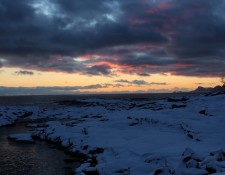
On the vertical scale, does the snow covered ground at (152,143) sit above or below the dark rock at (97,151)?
above

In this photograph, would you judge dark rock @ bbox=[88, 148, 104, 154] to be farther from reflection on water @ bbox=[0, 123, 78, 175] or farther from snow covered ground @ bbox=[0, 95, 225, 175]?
reflection on water @ bbox=[0, 123, 78, 175]

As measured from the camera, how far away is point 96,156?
24.1 m

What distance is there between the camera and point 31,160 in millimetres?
24312

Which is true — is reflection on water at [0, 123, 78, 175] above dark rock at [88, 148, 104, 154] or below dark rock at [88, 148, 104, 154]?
below

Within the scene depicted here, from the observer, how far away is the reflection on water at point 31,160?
2127 centimetres

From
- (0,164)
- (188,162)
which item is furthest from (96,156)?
(188,162)

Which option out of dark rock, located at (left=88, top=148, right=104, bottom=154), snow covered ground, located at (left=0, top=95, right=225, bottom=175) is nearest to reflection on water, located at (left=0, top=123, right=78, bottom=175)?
snow covered ground, located at (left=0, top=95, right=225, bottom=175)

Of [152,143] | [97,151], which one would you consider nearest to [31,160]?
[97,151]

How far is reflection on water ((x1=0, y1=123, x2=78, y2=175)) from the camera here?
21.3 meters

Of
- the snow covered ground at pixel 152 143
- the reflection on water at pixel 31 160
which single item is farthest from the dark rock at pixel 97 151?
the reflection on water at pixel 31 160

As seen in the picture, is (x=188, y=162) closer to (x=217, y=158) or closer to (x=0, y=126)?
(x=217, y=158)

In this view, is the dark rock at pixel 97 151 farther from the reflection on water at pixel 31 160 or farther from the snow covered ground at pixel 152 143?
the reflection on water at pixel 31 160

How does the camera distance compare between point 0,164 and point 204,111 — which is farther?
point 204,111

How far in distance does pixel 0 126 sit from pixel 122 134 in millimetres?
24771
